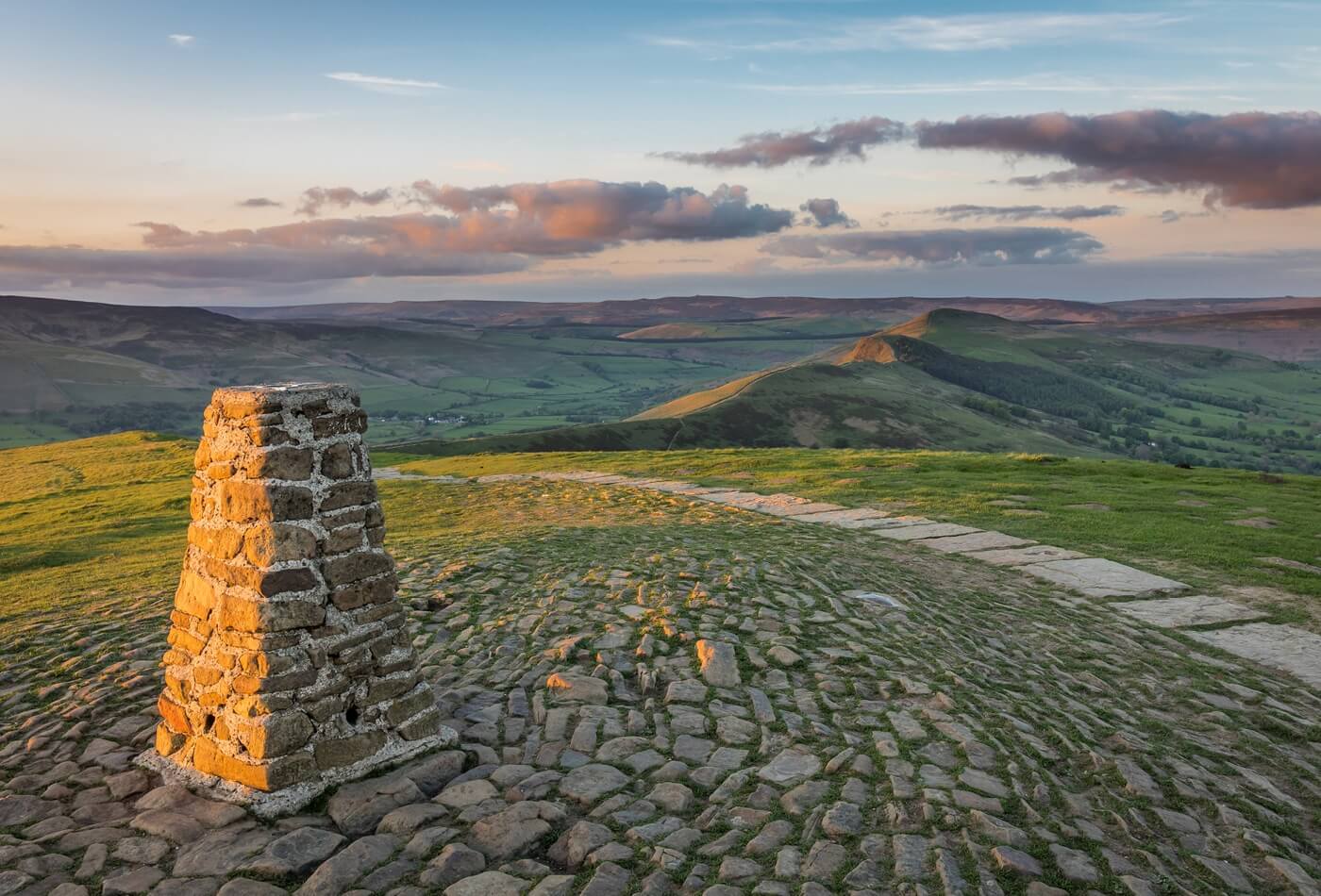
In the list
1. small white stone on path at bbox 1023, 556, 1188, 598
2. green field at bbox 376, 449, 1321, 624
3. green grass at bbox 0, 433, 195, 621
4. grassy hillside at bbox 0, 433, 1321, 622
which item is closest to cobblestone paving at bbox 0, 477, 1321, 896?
small white stone on path at bbox 1023, 556, 1188, 598

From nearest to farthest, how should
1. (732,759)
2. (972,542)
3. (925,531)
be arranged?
1. (732,759)
2. (972,542)
3. (925,531)

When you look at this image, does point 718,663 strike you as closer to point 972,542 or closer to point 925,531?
point 972,542

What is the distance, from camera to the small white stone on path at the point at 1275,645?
864cm

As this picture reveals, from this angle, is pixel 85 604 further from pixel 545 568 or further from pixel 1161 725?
pixel 1161 725

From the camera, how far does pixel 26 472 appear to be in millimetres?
37500

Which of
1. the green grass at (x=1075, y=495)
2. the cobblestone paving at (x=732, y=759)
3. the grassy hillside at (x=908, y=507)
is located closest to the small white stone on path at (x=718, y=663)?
the cobblestone paving at (x=732, y=759)

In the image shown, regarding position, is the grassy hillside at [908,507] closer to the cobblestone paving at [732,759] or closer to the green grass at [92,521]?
the green grass at [92,521]

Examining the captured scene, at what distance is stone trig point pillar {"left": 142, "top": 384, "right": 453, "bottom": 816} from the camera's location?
561cm

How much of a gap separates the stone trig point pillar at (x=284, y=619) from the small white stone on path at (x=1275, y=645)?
29.4 feet

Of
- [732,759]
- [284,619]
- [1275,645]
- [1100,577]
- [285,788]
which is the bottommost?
[1100,577]

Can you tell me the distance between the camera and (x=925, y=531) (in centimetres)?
1551

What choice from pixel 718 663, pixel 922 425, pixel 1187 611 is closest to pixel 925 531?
pixel 1187 611

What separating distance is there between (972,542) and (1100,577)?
102 inches

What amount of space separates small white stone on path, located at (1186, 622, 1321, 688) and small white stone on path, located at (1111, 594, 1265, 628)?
303 mm
